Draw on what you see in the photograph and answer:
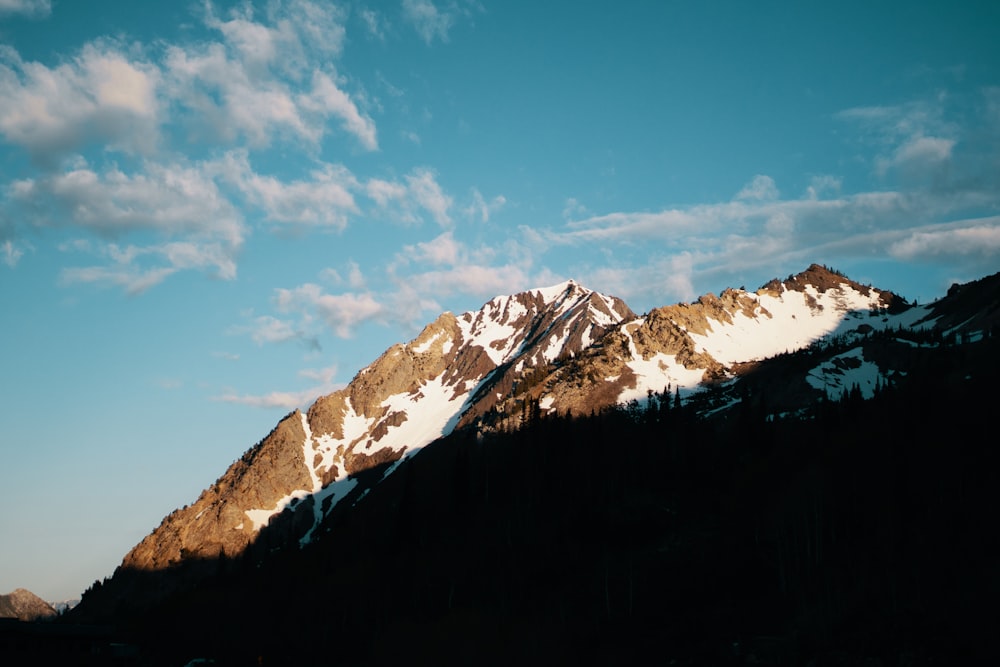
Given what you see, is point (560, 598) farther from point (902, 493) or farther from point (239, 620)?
point (239, 620)

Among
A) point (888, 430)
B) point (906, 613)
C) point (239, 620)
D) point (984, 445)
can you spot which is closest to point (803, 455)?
point (888, 430)

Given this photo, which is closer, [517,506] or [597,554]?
[597,554]

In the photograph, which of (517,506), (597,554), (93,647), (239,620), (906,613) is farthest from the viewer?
(517,506)

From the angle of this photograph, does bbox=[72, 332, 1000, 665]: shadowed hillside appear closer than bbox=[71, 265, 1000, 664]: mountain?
Yes

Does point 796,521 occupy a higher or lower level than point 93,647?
higher

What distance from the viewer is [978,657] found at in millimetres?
66375

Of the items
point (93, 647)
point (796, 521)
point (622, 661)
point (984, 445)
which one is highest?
point (984, 445)

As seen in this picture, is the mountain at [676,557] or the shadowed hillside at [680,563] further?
the mountain at [676,557]

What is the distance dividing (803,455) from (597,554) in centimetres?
4668

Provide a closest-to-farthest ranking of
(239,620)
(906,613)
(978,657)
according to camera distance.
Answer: (978,657) < (906,613) < (239,620)

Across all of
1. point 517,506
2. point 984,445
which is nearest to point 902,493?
point 984,445

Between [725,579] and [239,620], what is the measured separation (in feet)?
280

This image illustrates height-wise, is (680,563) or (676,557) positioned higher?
(676,557)

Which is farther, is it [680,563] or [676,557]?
[676,557]
